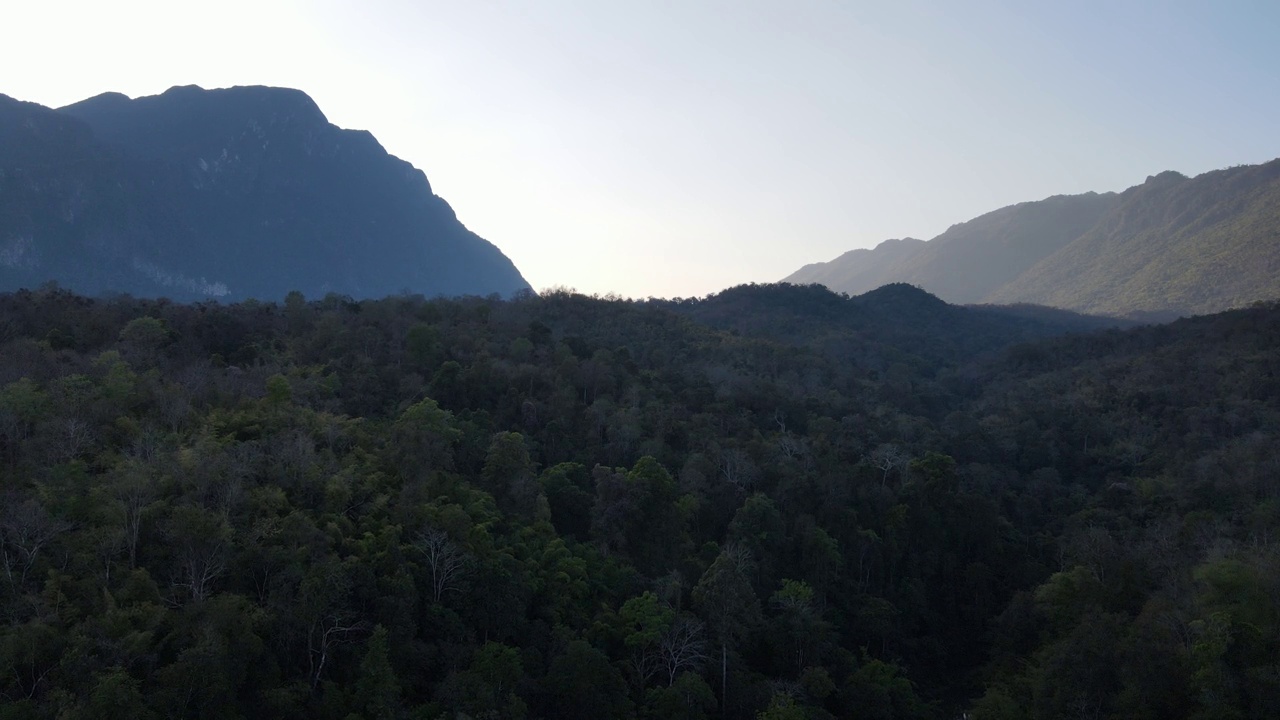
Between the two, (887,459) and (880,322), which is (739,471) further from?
(880,322)

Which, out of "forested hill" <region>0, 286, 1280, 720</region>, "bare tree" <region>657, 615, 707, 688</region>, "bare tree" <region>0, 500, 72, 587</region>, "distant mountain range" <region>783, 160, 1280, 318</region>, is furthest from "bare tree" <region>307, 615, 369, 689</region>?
"distant mountain range" <region>783, 160, 1280, 318</region>

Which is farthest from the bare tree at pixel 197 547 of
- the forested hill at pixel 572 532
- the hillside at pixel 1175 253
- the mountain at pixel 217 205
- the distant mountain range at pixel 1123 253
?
the distant mountain range at pixel 1123 253

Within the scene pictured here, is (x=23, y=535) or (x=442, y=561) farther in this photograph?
(x=442, y=561)

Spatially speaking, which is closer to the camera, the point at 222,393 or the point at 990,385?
the point at 222,393

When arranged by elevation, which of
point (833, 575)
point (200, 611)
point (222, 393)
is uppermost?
point (222, 393)

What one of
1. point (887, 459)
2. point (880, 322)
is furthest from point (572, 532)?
point (880, 322)

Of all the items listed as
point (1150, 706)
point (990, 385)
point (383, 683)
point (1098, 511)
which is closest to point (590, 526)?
point (383, 683)

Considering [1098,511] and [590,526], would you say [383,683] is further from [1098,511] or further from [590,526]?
[1098,511]
